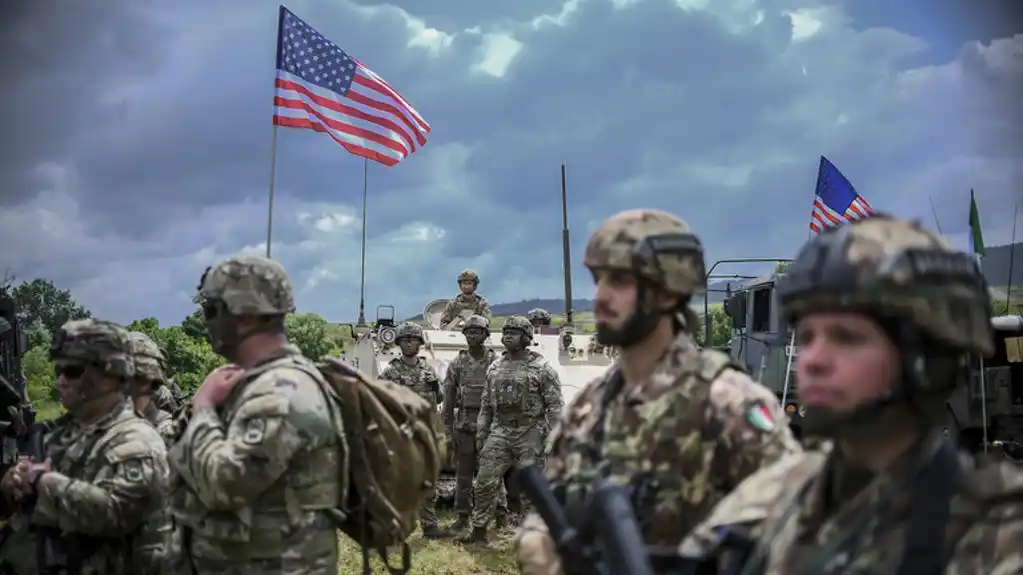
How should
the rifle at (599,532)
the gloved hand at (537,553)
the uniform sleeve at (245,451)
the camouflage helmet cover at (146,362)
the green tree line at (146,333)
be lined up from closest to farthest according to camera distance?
1. the rifle at (599,532)
2. the gloved hand at (537,553)
3. the uniform sleeve at (245,451)
4. the camouflage helmet cover at (146,362)
5. the green tree line at (146,333)

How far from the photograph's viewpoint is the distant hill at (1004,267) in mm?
9219

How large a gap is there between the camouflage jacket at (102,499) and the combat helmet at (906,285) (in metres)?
3.03

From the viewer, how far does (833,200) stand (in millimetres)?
14539

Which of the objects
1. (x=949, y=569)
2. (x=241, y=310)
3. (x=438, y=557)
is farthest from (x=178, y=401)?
(x=949, y=569)

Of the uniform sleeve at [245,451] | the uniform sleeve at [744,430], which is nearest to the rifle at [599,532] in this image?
the uniform sleeve at [744,430]

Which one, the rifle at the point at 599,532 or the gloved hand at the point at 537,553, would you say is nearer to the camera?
the rifle at the point at 599,532

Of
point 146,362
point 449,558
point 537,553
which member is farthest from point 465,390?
point 537,553

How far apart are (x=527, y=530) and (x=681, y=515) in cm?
43

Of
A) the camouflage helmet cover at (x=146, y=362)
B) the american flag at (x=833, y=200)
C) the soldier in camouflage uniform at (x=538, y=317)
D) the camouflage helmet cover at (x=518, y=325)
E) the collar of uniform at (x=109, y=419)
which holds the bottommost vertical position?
the collar of uniform at (x=109, y=419)

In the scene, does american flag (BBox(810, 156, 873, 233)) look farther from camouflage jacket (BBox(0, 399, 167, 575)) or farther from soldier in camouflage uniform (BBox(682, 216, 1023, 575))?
soldier in camouflage uniform (BBox(682, 216, 1023, 575))

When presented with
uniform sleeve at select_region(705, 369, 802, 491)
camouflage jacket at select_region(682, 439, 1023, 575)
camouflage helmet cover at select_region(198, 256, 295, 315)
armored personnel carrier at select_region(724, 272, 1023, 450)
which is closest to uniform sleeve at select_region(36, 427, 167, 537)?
camouflage helmet cover at select_region(198, 256, 295, 315)

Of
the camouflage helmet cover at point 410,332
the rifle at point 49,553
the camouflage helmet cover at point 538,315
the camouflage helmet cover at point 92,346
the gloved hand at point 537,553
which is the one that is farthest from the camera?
the camouflage helmet cover at point 538,315

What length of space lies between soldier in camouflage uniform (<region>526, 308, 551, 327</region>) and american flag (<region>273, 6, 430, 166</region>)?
3681mm

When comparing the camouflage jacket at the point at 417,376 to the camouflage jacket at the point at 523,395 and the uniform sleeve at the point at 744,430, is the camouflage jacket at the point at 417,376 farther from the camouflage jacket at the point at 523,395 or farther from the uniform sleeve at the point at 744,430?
the uniform sleeve at the point at 744,430
